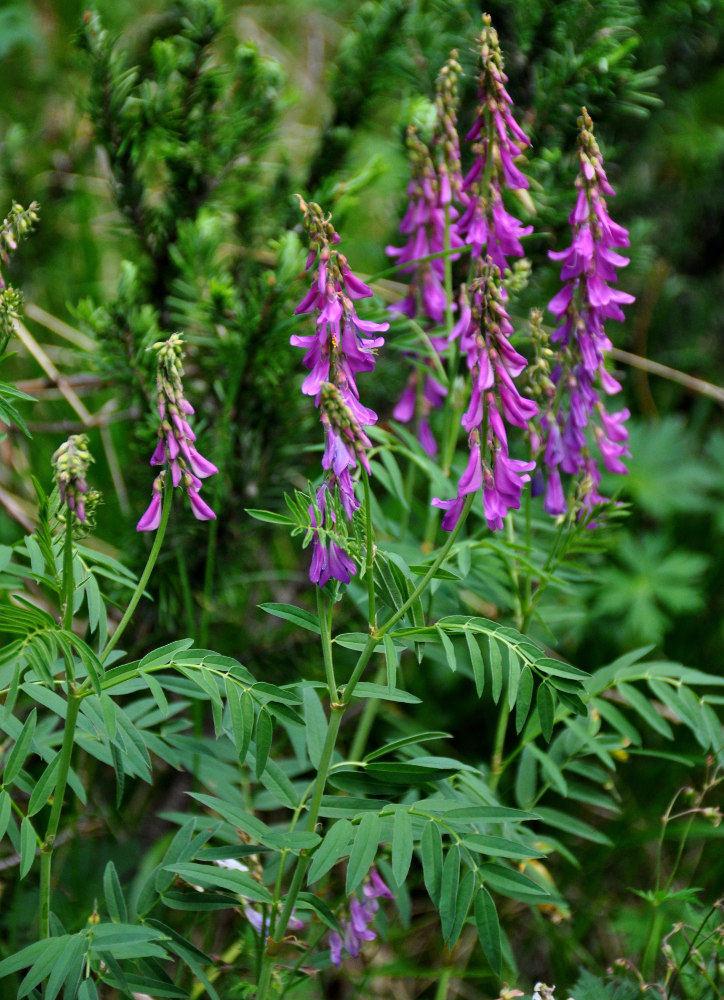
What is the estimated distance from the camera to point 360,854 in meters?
1.20

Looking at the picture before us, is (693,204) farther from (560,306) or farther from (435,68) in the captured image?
(560,306)

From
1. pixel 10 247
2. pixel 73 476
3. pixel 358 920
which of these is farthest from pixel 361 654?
pixel 10 247

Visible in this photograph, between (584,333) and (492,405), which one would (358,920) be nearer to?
(492,405)

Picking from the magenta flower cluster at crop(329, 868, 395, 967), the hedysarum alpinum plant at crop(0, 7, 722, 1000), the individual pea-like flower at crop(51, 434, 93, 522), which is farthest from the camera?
the magenta flower cluster at crop(329, 868, 395, 967)

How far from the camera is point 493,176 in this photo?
1.55 metres

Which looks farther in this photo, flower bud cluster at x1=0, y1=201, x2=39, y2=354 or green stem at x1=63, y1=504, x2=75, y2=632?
flower bud cluster at x1=0, y1=201, x2=39, y2=354

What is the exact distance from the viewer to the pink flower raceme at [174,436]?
121cm

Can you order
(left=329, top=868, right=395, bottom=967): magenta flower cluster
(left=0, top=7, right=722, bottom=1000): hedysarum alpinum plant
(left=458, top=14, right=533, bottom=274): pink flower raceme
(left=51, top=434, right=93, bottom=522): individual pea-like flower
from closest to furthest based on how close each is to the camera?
1. (left=51, top=434, right=93, bottom=522): individual pea-like flower
2. (left=0, top=7, right=722, bottom=1000): hedysarum alpinum plant
3. (left=458, top=14, right=533, bottom=274): pink flower raceme
4. (left=329, top=868, right=395, bottom=967): magenta flower cluster

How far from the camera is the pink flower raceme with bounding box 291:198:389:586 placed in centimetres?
123

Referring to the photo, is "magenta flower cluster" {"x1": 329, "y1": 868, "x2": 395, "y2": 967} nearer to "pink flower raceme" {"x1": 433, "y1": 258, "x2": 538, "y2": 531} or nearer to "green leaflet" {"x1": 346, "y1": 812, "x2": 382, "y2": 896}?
"green leaflet" {"x1": 346, "y1": 812, "x2": 382, "y2": 896}

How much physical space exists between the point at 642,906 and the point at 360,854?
5.12 feet

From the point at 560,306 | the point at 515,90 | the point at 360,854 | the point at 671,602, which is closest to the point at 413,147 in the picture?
the point at 560,306

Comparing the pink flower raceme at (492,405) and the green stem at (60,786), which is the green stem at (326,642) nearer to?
the pink flower raceme at (492,405)

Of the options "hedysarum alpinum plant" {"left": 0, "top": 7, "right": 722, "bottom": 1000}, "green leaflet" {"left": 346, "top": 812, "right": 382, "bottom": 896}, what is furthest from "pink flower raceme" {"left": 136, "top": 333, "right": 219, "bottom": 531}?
"green leaflet" {"left": 346, "top": 812, "right": 382, "bottom": 896}
